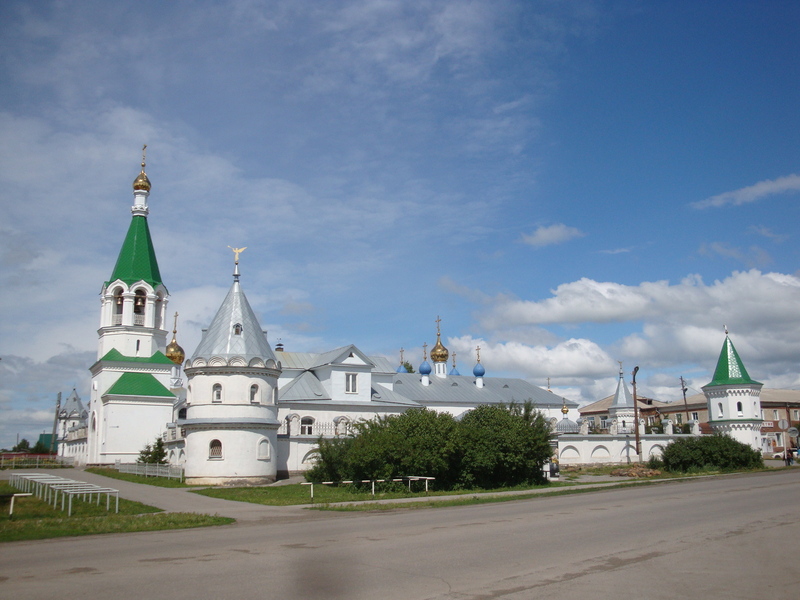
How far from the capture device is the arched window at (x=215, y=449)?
31.1 metres

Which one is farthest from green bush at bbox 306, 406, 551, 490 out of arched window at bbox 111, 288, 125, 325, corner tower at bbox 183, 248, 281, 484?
arched window at bbox 111, 288, 125, 325

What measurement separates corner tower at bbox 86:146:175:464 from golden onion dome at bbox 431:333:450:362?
21.7 meters

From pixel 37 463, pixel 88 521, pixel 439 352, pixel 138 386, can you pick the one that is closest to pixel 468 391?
pixel 439 352

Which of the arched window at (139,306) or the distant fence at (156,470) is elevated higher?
the arched window at (139,306)

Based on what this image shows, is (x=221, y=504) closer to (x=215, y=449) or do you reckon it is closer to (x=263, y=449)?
(x=215, y=449)

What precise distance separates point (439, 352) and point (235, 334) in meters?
27.8

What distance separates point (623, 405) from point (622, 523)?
156ft

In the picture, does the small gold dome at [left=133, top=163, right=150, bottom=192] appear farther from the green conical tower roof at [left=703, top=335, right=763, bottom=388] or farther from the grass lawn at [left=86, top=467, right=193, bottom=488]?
the green conical tower roof at [left=703, top=335, right=763, bottom=388]

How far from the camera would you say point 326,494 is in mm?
24094

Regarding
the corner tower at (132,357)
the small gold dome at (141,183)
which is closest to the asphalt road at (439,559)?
the corner tower at (132,357)

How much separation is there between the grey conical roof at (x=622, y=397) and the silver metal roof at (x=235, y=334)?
36.8 m

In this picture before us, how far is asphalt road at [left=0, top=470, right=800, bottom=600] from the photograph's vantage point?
8234 mm

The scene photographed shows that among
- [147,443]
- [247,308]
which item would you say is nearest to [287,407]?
[247,308]

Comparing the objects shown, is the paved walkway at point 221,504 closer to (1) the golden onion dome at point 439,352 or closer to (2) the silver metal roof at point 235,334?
(2) the silver metal roof at point 235,334
